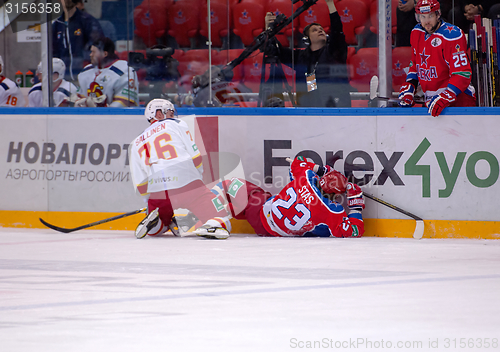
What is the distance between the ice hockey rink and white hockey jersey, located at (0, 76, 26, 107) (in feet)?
5.21

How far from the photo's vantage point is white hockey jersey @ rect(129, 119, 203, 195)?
5578mm

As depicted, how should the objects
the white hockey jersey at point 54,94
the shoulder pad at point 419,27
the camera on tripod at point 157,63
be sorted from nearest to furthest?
1. the shoulder pad at point 419,27
2. the white hockey jersey at point 54,94
3. the camera on tripod at point 157,63

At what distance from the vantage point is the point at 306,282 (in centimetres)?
363

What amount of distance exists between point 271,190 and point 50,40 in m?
2.34

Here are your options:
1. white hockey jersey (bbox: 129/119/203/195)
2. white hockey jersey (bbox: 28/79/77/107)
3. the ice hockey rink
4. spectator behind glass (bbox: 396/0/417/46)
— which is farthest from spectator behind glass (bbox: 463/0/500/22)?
white hockey jersey (bbox: 28/79/77/107)

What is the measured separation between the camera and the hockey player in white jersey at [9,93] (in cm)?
631

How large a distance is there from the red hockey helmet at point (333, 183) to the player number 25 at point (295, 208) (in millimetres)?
213

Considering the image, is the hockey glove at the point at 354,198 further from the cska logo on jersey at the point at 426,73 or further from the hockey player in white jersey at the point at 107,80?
the hockey player in white jersey at the point at 107,80

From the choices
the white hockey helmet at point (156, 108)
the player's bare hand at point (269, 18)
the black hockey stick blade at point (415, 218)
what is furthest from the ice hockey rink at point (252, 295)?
the player's bare hand at point (269, 18)

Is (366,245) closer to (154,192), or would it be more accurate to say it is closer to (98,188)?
(154,192)

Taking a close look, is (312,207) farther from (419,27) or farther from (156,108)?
(419,27)

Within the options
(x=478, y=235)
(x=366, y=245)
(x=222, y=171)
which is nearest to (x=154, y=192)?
(x=222, y=171)

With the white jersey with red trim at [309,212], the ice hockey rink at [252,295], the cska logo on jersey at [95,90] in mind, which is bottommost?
the ice hockey rink at [252,295]

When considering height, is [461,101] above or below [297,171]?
above
